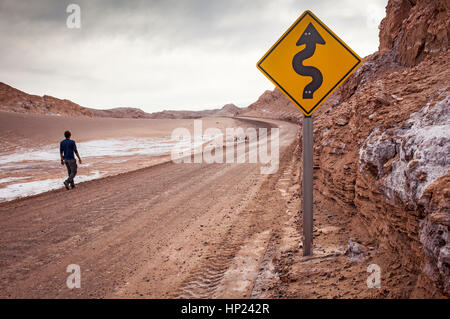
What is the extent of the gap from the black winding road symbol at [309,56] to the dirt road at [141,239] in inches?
97.4

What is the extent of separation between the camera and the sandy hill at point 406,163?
2229 mm

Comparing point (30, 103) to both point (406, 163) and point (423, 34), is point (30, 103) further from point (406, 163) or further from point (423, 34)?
point (406, 163)

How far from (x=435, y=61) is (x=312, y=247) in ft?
12.6

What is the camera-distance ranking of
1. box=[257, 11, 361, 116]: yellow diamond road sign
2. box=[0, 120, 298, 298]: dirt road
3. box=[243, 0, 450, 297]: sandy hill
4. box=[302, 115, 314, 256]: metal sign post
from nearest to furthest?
box=[243, 0, 450, 297]: sandy hill < box=[257, 11, 361, 116]: yellow diamond road sign < box=[302, 115, 314, 256]: metal sign post < box=[0, 120, 298, 298]: dirt road

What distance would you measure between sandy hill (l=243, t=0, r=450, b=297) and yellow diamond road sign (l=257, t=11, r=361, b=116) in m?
1.02

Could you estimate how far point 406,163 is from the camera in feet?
9.16

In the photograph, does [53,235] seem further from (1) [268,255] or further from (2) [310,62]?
(2) [310,62]

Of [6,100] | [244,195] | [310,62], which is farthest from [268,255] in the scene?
[6,100]

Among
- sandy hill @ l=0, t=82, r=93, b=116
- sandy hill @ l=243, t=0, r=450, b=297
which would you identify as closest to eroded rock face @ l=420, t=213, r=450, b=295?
sandy hill @ l=243, t=0, r=450, b=297

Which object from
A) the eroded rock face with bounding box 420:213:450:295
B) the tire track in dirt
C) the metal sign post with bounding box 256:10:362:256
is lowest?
the tire track in dirt

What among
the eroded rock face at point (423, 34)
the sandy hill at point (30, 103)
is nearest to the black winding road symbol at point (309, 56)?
the eroded rock face at point (423, 34)

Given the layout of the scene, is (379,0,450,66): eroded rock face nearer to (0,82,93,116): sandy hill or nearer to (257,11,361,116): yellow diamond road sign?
(257,11,361,116): yellow diamond road sign

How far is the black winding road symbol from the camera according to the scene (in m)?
3.13

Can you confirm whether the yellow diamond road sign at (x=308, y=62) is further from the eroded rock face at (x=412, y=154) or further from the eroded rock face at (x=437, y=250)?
the eroded rock face at (x=437, y=250)
